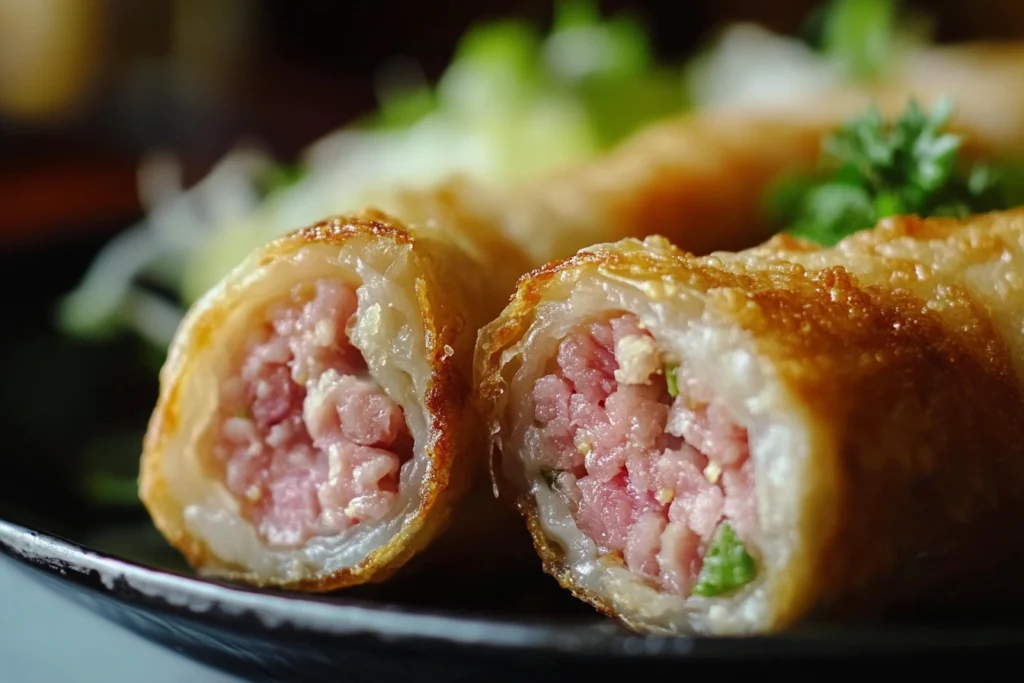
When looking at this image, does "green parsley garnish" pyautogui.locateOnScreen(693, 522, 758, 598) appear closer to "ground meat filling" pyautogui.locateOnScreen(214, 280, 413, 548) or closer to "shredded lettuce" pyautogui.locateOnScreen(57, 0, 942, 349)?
"ground meat filling" pyautogui.locateOnScreen(214, 280, 413, 548)

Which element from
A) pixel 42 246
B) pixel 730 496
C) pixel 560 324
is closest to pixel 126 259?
pixel 42 246

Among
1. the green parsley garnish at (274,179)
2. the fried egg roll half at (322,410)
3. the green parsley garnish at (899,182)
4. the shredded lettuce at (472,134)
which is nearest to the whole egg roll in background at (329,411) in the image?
the fried egg roll half at (322,410)

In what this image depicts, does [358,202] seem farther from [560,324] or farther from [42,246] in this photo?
[42,246]

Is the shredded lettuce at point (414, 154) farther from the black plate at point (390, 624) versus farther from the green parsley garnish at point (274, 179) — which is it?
the black plate at point (390, 624)

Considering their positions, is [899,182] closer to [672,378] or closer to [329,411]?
[672,378]

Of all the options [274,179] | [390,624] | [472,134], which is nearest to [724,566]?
[390,624]
